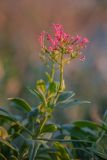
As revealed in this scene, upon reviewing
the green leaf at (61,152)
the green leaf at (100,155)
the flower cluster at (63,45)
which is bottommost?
the green leaf at (100,155)

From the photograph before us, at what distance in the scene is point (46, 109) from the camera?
1155 mm

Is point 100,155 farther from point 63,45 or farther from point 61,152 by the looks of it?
point 63,45

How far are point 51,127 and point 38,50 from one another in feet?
3.30

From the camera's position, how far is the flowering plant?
3.65 ft

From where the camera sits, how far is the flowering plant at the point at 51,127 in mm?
1113

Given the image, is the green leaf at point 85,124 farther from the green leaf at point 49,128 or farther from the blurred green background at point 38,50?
the blurred green background at point 38,50

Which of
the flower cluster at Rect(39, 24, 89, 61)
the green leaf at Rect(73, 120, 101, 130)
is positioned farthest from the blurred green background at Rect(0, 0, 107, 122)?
the flower cluster at Rect(39, 24, 89, 61)

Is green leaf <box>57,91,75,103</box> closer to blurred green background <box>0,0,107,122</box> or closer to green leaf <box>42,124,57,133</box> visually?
green leaf <box>42,124,57,133</box>

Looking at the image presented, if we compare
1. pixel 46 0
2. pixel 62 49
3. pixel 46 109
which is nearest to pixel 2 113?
pixel 46 109

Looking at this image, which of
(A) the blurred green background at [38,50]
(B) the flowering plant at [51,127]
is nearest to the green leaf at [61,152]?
(B) the flowering plant at [51,127]

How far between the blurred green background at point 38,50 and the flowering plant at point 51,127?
79 cm

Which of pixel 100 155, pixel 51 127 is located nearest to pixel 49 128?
pixel 51 127

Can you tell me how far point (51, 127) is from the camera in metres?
1.15

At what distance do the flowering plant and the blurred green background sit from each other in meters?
0.79
